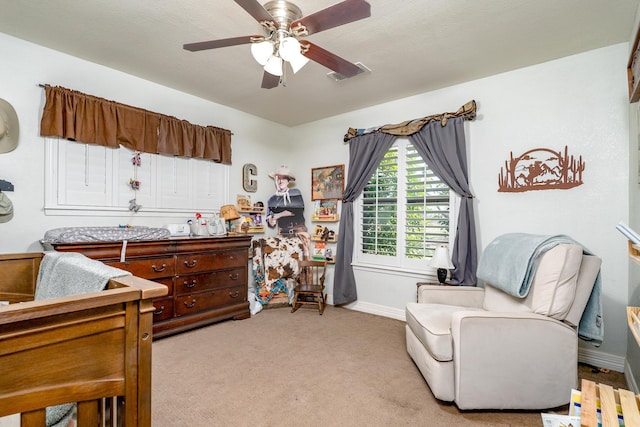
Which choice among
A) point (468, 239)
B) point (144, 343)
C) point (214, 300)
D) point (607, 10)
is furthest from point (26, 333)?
point (607, 10)

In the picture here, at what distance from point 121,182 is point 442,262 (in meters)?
3.24

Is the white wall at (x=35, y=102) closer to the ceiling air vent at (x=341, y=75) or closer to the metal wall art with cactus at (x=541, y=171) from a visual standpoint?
the ceiling air vent at (x=341, y=75)

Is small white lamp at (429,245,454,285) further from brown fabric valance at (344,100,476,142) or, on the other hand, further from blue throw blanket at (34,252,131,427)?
blue throw blanket at (34,252,131,427)

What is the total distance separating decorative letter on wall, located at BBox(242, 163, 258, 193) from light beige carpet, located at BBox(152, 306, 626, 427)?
5.90 ft

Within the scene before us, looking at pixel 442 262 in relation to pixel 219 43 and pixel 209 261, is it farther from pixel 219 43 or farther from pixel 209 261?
pixel 219 43

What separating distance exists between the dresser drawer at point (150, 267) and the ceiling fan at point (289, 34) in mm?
1877

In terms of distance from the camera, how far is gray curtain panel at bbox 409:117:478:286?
9.96ft

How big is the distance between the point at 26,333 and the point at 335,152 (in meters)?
3.77

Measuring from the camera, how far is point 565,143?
8.75 feet

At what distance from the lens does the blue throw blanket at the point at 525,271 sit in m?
1.96

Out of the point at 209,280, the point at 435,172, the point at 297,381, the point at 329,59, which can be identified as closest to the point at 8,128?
the point at 209,280

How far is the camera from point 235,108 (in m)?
4.05

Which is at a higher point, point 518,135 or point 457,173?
point 518,135

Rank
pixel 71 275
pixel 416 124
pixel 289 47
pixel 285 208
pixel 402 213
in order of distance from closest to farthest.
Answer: pixel 71 275, pixel 289 47, pixel 416 124, pixel 402 213, pixel 285 208
